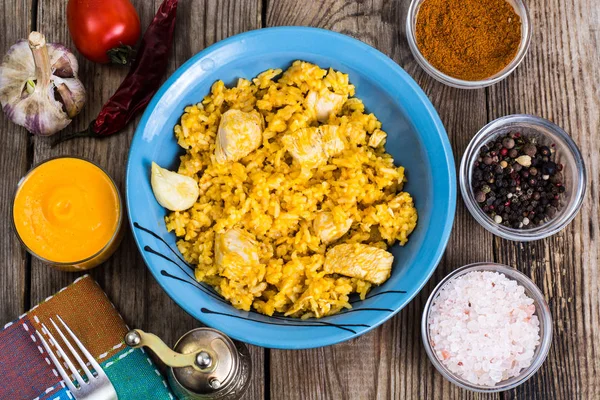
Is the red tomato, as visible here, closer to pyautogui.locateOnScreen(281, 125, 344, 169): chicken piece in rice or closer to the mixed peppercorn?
pyautogui.locateOnScreen(281, 125, 344, 169): chicken piece in rice

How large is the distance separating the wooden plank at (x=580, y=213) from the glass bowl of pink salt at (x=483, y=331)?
112 mm

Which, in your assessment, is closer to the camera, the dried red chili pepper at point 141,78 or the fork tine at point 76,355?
the fork tine at point 76,355

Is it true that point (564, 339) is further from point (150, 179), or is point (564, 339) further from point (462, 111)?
point (150, 179)

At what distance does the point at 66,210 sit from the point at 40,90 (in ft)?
1.40

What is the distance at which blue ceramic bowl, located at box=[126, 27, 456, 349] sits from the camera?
6.48 ft

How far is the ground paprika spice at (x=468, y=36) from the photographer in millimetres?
2336

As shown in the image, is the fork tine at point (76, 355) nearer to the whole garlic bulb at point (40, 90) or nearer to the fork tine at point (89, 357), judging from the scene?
the fork tine at point (89, 357)

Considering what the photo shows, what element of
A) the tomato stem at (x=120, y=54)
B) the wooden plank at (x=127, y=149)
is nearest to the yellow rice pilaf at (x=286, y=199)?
the wooden plank at (x=127, y=149)

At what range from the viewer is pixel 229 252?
1964 millimetres

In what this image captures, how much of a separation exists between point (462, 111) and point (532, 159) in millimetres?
298

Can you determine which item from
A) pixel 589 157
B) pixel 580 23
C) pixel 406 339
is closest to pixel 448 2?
pixel 580 23

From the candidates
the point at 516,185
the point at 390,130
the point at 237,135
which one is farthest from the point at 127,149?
the point at 516,185

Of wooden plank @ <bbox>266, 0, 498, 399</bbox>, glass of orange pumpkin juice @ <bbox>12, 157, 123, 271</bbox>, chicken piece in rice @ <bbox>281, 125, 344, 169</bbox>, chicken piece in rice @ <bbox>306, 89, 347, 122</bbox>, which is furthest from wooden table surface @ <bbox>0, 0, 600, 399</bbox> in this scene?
chicken piece in rice @ <bbox>281, 125, 344, 169</bbox>

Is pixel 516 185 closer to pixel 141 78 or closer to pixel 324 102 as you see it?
pixel 324 102
